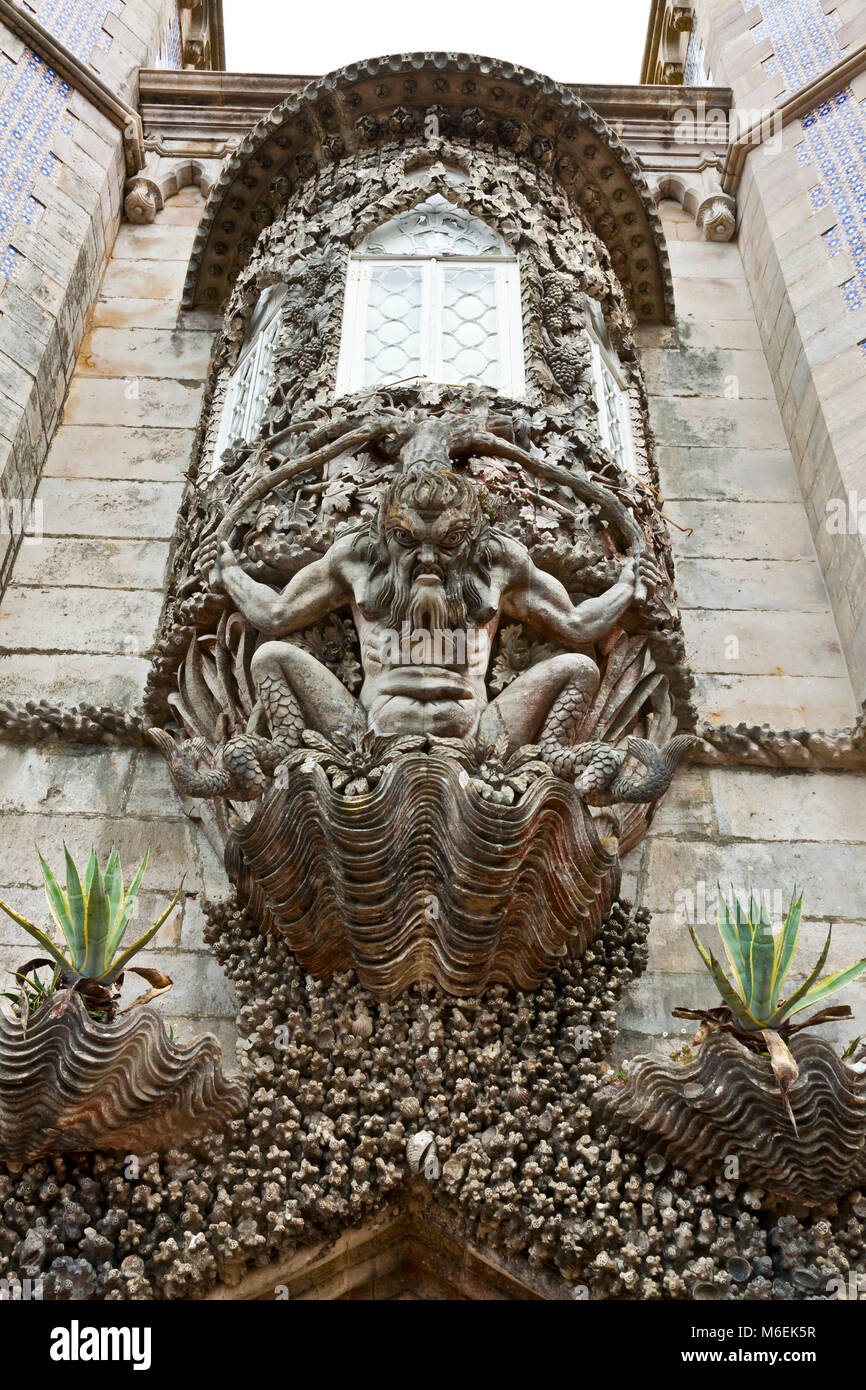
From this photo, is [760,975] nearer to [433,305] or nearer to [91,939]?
[91,939]

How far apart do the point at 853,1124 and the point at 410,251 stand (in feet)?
22.4

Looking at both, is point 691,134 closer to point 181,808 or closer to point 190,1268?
point 181,808

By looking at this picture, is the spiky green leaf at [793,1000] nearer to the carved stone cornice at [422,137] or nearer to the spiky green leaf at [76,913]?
the spiky green leaf at [76,913]

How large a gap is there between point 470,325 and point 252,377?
5.37 feet

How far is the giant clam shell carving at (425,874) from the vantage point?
17.8 feet

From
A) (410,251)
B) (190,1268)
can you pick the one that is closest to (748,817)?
(190,1268)

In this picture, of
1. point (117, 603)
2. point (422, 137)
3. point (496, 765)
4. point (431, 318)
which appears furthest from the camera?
point (422, 137)

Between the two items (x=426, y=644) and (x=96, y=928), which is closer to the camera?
(x=96, y=928)

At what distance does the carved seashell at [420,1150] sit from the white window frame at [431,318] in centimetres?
460

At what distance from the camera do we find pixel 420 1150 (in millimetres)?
5137

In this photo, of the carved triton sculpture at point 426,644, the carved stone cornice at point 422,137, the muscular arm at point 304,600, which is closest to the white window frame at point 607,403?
the carved stone cornice at point 422,137

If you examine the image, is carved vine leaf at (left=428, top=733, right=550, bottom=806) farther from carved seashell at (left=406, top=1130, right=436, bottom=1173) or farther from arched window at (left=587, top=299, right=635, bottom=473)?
arched window at (left=587, top=299, right=635, bottom=473)

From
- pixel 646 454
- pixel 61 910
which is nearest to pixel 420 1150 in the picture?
pixel 61 910

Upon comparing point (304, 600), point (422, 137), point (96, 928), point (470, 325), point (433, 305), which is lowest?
point (96, 928)
